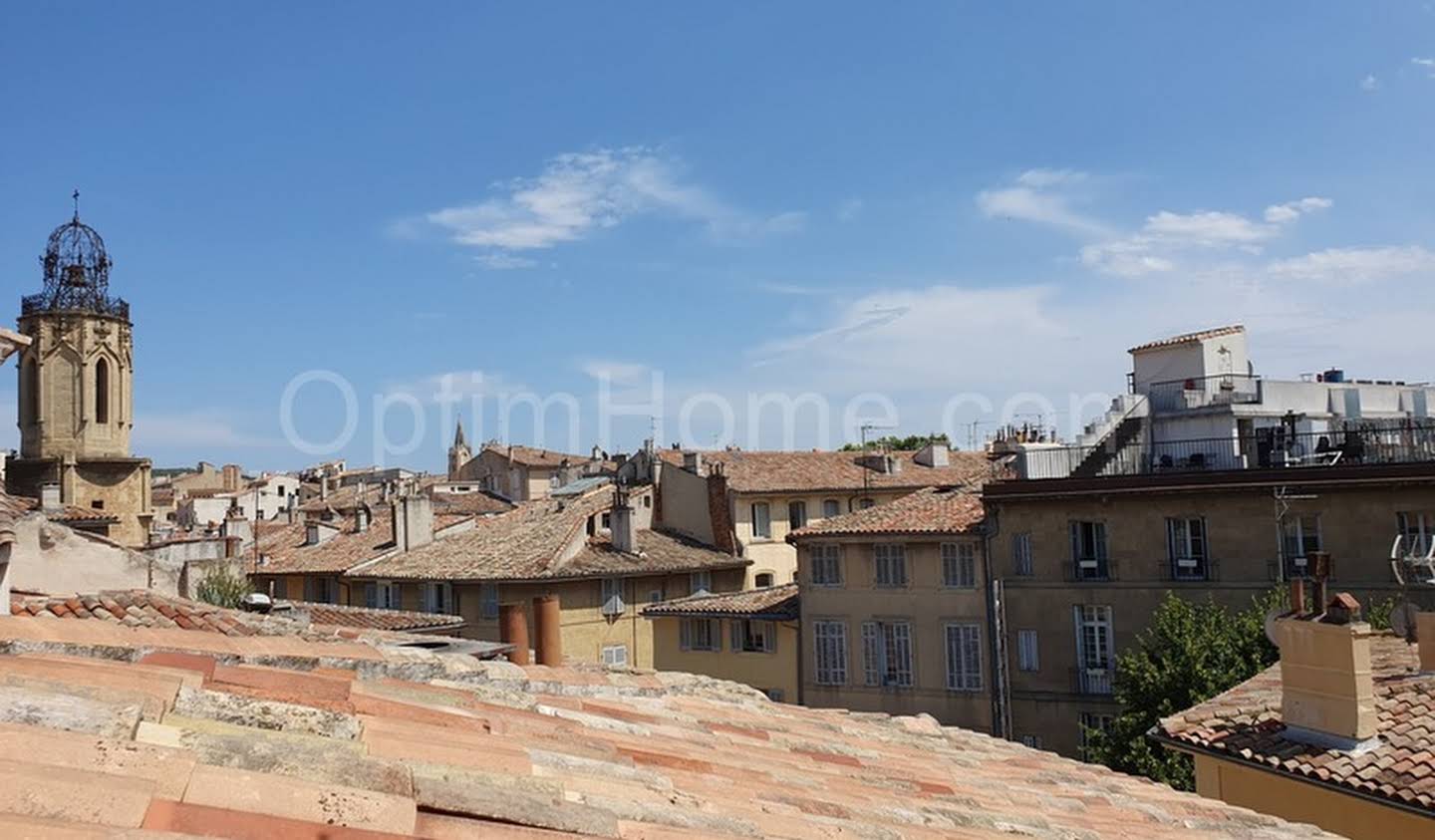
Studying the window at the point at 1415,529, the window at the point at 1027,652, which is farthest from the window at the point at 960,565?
the window at the point at 1415,529

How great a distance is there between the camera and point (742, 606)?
35.5 meters

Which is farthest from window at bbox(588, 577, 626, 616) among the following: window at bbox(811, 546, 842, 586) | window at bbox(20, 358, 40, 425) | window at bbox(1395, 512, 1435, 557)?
window at bbox(20, 358, 40, 425)

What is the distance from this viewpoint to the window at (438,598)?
3809cm

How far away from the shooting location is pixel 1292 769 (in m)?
11.2

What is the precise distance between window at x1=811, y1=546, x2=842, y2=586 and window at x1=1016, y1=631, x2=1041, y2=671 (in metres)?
5.72

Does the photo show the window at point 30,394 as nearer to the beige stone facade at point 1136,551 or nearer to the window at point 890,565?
the window at point 890,565

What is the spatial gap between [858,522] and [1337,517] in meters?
12.9

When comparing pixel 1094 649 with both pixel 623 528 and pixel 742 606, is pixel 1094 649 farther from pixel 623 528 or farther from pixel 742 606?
pixel 623 528

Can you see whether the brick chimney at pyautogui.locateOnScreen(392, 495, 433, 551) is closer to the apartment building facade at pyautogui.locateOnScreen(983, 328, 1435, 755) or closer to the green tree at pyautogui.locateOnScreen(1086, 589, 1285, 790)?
the apartment building facade at pyautogui.locateOnScreen(983, 328, 1435, 755)

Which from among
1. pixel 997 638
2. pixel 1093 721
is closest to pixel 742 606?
pixel 997 638

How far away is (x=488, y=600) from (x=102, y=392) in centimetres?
2046

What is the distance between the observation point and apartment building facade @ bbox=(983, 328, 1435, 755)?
2522cm

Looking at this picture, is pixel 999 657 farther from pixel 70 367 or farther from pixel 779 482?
pixel 70 367

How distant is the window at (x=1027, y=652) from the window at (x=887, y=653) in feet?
11.0
